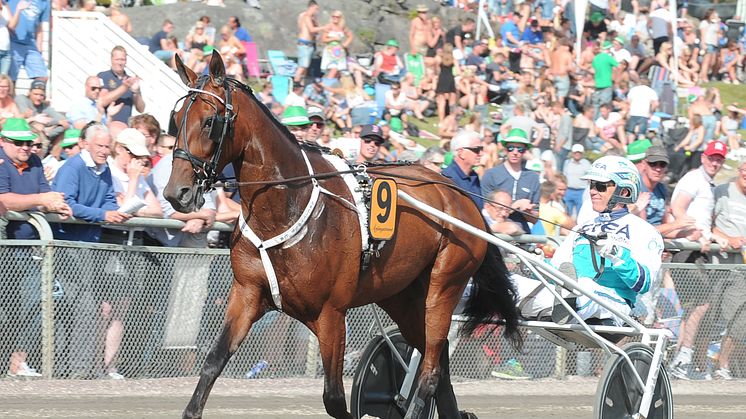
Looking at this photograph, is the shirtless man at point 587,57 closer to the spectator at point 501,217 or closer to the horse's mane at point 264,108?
the spectator at point 501,217

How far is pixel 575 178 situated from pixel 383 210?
25.9ft

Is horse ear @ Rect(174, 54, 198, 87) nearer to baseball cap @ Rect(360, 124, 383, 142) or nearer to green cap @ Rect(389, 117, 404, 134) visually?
baseball cap @ Rect(360, 124, 383, 142)

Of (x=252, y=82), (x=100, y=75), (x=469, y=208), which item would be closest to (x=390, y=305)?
(x=469, y=208)

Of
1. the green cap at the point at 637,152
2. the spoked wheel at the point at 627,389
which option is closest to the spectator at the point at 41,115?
the green cap at the point at 637,152

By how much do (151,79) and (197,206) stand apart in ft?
30.2

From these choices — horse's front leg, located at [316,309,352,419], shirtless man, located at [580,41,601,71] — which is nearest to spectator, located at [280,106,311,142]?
horse's front leg, located at [316,309,352,419]

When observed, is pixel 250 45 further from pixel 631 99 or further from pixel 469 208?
pixel 469 208

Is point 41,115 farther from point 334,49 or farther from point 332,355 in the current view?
point 334,49

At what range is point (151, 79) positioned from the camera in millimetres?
14383

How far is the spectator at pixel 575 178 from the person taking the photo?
12594mm

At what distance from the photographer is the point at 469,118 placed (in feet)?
49.6

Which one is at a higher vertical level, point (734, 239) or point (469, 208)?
point (469, 208)

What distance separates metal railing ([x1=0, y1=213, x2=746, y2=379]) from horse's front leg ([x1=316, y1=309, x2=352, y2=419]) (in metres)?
2.41

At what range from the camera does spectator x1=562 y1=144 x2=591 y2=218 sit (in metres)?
12.6
